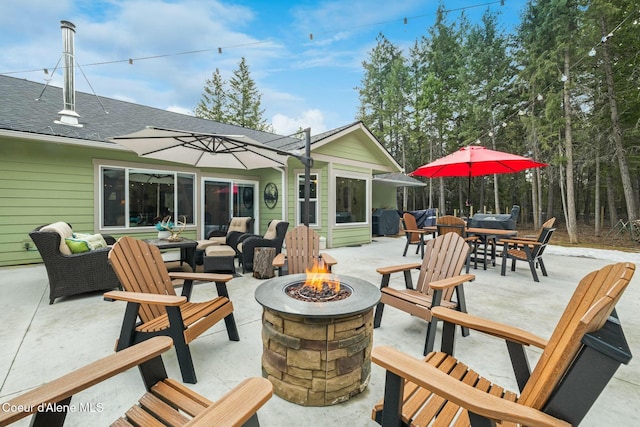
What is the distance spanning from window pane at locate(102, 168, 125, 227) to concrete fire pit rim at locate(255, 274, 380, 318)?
5863mm

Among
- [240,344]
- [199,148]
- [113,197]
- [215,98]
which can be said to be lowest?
[240,344]

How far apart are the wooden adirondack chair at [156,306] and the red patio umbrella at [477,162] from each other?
16.2 ft

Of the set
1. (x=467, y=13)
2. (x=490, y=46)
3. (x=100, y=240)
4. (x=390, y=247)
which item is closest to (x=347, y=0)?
(x=390, y=247)

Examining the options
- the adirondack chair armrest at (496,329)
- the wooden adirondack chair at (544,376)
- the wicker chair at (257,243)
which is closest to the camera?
the wooden adirondack chair at (544,376)

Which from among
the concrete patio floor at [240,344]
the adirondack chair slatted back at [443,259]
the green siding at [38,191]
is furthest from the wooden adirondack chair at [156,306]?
the green siding at [38,191]

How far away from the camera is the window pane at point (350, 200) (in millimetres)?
8164

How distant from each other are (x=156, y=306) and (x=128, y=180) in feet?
17.5

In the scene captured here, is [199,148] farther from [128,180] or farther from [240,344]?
[128,180]

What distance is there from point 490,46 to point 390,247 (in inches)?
508

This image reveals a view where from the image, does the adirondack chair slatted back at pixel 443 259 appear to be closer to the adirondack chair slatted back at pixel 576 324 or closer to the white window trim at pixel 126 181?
the adirondack chair slatted back at pixel 576 324

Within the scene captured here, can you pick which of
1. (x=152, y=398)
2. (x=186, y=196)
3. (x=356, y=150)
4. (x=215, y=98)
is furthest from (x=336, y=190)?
(x=215, y=98)

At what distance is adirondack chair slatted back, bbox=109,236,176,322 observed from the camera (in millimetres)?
2199

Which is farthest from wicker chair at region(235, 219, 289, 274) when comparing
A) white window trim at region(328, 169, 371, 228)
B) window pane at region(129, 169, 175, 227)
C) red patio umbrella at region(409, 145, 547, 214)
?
red patio umbrella at region(409, 145, 547, 214)

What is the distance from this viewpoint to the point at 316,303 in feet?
5.90
